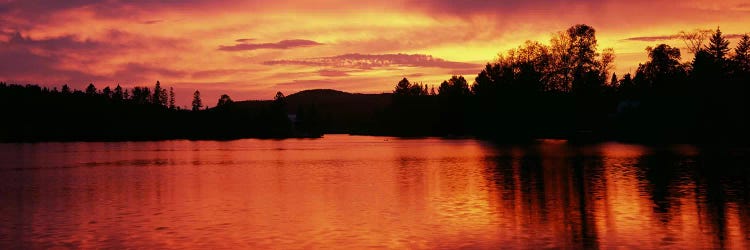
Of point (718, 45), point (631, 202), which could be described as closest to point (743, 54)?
point (718, 45)

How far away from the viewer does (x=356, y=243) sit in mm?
22734

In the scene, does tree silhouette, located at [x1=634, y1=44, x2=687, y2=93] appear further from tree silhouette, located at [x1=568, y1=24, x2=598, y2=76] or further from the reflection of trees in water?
the reflection of trees in water

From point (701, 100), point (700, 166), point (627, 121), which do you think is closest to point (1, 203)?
point (700, 166)

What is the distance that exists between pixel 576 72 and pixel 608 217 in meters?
118

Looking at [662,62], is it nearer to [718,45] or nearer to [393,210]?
[718,45]

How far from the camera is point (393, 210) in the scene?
31641mm

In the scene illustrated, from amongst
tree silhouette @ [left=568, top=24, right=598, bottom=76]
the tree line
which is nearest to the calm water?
the tree line

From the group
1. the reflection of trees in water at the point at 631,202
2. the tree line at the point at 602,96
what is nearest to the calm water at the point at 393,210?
the reflection of trees in water at the point at 631,202

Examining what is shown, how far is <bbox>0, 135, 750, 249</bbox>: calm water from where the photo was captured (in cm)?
2331

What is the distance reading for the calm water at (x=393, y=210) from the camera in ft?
76.5

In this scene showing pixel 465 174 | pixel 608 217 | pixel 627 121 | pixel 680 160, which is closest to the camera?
pixel 608 217

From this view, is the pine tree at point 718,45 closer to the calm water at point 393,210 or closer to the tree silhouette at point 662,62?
the tree silhouette at point 662,62

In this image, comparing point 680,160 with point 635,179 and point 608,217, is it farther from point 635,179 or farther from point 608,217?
point 608,217

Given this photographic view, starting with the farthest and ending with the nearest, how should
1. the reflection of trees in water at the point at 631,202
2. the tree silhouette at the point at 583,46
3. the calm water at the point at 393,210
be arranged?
the tree silhouette at the point at 583,46
the calm water at the point at 393,210
the reflection of trees in water at the point at 631,202
